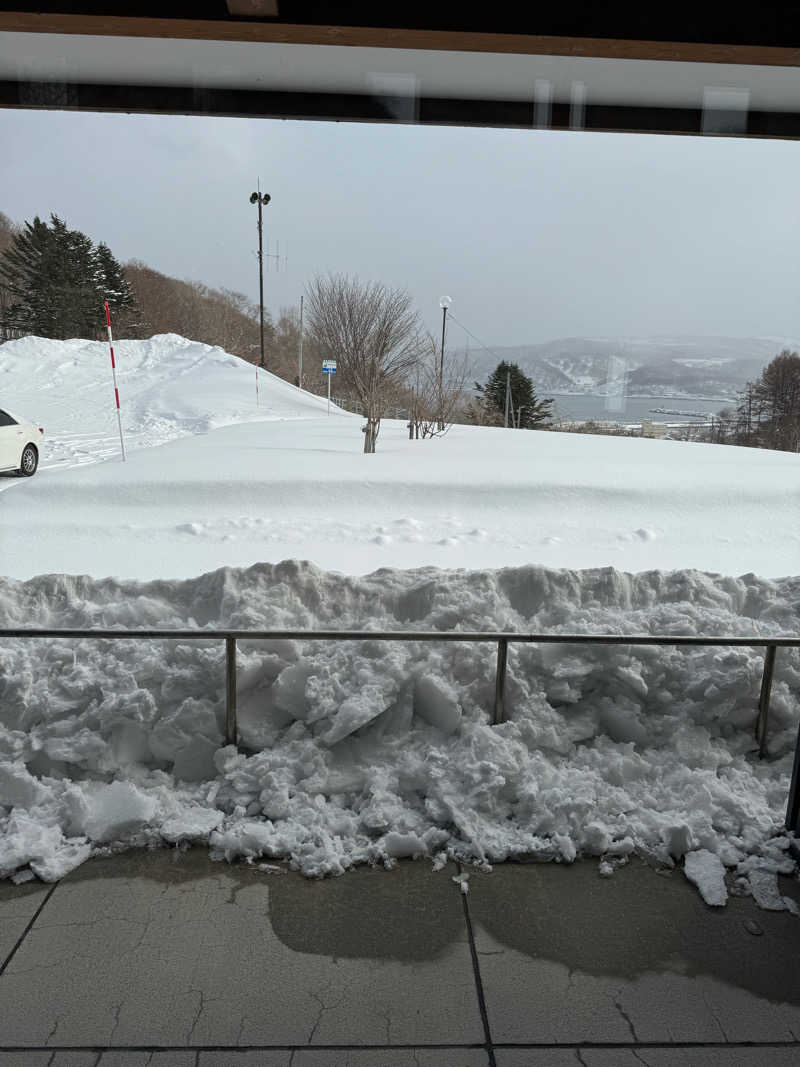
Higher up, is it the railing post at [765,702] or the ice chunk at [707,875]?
the railing post at [765,702]

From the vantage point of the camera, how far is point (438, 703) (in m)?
3.28

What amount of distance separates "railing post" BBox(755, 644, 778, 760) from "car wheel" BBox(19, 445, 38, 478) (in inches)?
135

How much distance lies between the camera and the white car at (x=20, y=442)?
11.9 feet

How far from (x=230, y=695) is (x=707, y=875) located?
1933 mm

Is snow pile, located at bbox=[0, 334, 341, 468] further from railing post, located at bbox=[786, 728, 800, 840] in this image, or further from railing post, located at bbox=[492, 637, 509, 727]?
railing post, located at bbox=[786, 728, 800, 840]

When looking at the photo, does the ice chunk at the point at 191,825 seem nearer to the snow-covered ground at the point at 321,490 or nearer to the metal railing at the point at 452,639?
the metal railing at the point at 452,639

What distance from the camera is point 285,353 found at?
3566mm

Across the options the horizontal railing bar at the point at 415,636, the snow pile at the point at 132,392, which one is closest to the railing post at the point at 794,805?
the horizontal railing bar at the point at 415,636

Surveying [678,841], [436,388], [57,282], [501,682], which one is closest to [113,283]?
[57,282]

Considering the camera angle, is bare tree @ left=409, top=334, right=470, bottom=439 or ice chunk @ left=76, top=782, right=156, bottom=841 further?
bare tree @ left=409, top=334, right=470, bottom=439

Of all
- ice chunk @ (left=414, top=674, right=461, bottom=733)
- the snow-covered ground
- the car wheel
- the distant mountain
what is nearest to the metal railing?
ice chunk @ (left=414, top=674, right=461, bottom=733)

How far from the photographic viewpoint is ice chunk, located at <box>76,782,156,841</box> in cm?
277

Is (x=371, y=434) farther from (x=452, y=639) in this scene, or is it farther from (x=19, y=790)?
(x=19, y=790)

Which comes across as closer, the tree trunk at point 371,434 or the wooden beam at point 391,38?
the wooden beam at point 391,38
